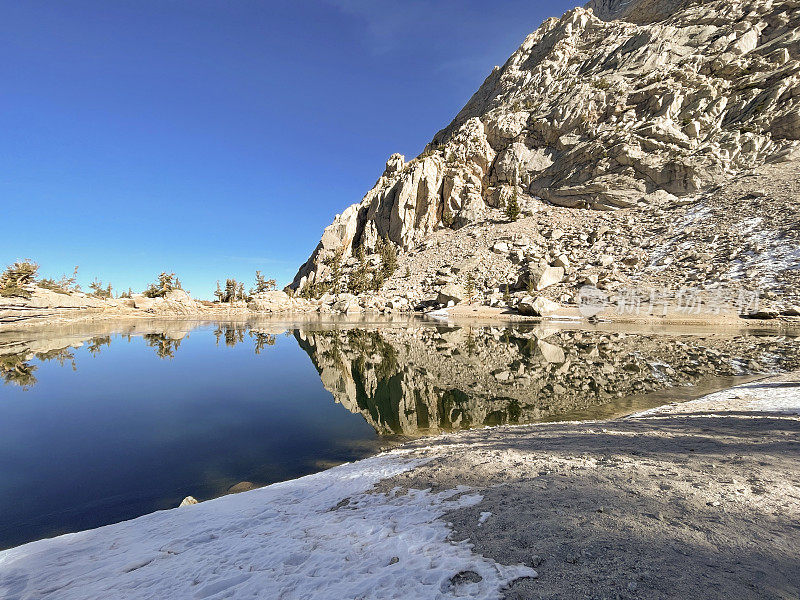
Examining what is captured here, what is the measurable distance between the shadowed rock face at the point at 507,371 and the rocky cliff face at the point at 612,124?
2078 inches

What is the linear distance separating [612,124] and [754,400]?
8560 cm

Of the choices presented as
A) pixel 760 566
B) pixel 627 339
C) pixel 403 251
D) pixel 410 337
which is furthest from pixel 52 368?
pixel 403 251

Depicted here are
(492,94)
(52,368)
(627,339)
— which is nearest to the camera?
(52,368)

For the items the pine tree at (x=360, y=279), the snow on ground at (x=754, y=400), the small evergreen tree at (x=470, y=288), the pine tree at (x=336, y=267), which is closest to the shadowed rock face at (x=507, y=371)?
the snow on ground at (x=754, y=400)

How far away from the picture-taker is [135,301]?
53.2 m

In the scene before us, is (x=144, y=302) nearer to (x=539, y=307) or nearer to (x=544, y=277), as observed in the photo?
(x=539, y=307)

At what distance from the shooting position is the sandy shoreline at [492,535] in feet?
9.42

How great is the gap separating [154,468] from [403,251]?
256ft

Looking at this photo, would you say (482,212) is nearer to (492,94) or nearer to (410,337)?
(492,94)

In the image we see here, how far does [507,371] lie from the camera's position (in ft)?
58.7

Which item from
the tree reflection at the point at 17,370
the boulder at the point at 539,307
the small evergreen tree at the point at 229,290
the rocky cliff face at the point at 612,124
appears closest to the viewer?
the tree reflection at the point at 17,370

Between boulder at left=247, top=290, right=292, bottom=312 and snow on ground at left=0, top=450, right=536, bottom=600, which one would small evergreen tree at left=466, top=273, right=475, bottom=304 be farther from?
snow on ground at left=0, top=450, right=536, bottom=600

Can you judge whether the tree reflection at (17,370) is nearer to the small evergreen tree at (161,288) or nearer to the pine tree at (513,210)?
the small evergreen tree at (161,288)

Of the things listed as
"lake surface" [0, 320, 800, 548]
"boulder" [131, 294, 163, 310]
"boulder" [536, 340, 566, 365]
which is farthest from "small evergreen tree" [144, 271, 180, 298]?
"boulder" [536, 340, 566, 365]
